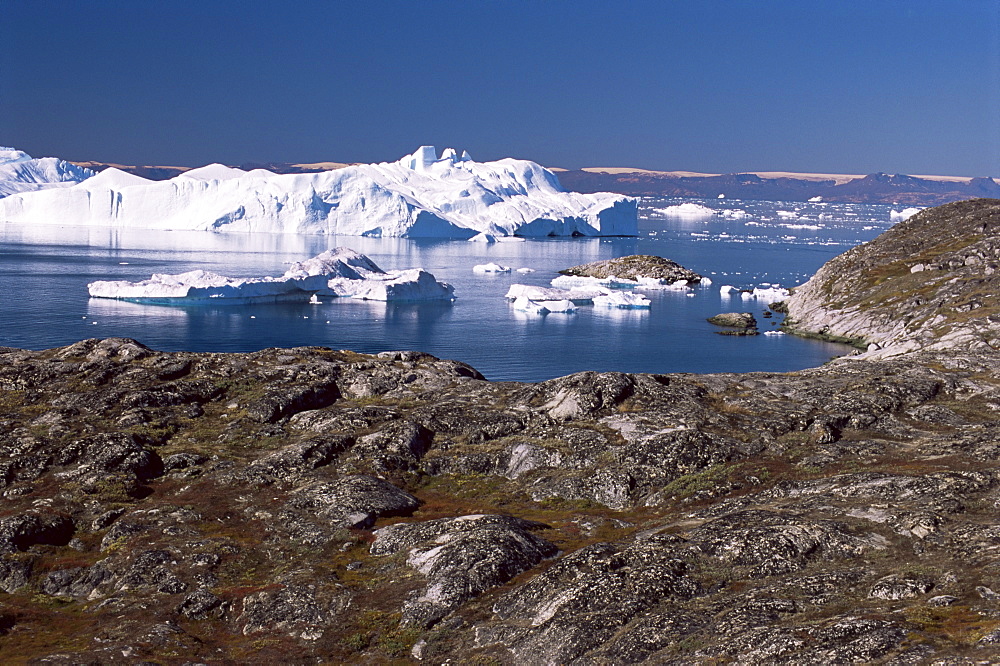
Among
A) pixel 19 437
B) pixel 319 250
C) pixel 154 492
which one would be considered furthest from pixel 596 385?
pixel 319 250

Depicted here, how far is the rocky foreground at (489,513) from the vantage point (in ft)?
50.0

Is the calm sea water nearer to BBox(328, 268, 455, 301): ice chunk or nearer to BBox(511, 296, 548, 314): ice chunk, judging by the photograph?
BBox(511, 296, 548, 314): ice chunk

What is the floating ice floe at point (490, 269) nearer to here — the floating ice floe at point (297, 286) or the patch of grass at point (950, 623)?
the floating ice floe at point (297, 286)

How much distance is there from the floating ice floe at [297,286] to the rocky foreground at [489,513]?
60.7 m

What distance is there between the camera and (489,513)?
23.2 meters

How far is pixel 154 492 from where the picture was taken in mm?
26125

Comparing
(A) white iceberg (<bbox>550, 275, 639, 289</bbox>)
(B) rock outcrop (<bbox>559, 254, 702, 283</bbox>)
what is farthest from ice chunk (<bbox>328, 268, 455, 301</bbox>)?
(B) rock outcrop (<bbox>559, 254, 702, 283</bbox>)

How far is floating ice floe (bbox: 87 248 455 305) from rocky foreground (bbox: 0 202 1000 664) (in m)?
60.7

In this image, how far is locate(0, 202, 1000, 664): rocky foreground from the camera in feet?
50.0

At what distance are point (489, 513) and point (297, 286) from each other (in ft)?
288

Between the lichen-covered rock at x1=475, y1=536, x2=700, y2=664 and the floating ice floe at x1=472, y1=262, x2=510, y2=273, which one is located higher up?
the floating ice floe at x1=472, y1=262, x2=510, y2=273

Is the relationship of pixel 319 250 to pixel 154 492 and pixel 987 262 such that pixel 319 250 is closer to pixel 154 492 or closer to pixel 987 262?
pixel 987 262

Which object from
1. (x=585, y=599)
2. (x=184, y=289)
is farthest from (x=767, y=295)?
(x=585, y=599)

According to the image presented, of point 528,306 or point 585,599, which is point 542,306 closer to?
point 528,306
